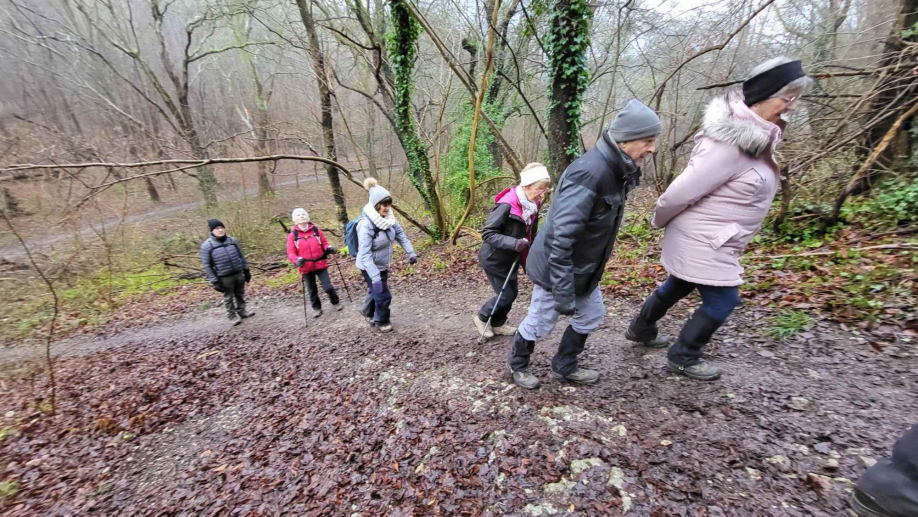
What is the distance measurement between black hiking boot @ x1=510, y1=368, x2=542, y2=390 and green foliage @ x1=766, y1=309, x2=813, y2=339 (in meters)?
2.25

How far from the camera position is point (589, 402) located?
2949mm

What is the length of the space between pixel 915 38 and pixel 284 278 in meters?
12.3

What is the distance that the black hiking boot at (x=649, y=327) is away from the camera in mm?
3268

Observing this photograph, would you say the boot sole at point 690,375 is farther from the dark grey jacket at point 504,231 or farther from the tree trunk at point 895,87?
the tree trunk at point 895,87

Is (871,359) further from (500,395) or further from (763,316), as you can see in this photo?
(500,395)

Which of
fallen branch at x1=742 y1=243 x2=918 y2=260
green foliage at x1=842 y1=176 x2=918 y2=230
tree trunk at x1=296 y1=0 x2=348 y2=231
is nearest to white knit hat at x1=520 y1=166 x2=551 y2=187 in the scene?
fallen branch at x1=742 y1=243 x2=918 y2=260

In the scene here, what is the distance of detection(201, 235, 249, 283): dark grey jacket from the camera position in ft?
20.7

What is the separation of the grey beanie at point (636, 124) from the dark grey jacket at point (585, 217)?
0.07m

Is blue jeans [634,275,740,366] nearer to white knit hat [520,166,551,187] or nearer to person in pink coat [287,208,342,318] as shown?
white knit hat [520,166,551,187]

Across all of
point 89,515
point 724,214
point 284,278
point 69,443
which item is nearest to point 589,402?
point 724,214

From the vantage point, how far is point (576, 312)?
9.27 ft

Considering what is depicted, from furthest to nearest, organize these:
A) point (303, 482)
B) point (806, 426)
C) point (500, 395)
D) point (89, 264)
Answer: point (89, 264) → point (500, 395) → point (303, 482) → point (806, 426)

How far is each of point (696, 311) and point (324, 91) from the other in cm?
1062

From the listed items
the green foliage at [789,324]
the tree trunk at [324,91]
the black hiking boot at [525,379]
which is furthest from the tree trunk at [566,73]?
the tree trunk at [324,91]
